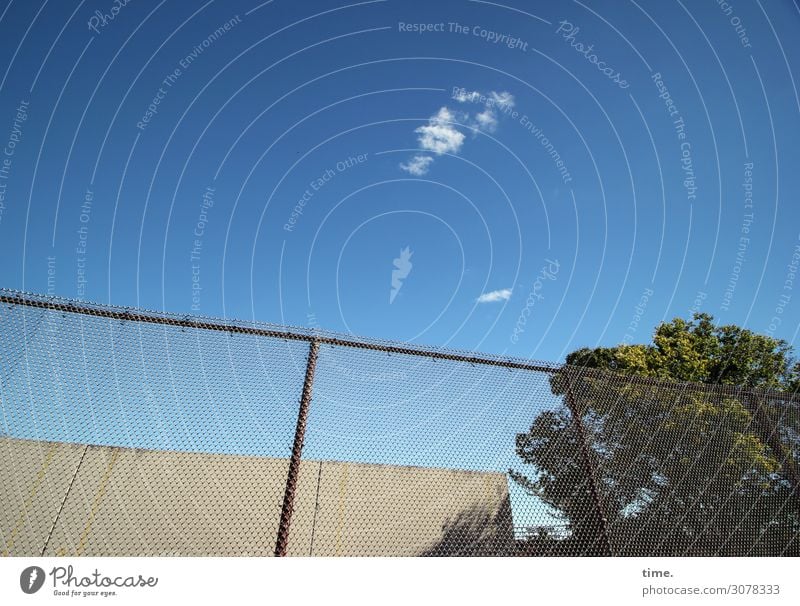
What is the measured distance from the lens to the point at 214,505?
30.6 ft

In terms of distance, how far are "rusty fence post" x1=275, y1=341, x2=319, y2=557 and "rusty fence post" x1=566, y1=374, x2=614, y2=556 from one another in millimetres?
3404

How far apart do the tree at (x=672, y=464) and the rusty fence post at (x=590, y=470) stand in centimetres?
10

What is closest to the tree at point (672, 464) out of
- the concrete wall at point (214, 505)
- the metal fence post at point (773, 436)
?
the metal fence post at point (773, 436)

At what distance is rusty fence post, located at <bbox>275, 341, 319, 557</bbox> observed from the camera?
142 inches

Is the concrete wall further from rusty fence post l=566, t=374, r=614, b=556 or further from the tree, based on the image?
rusty fence post l=566, t=374, r=614, b=556

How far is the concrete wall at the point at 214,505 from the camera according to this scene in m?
A: 7.88

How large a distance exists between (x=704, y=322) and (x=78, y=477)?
24.2 meters

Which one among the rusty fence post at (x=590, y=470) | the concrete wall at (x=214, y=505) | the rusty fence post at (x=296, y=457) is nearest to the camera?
the rusty fence post at (x=296, y=457)

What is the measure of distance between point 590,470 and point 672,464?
7.53 feet

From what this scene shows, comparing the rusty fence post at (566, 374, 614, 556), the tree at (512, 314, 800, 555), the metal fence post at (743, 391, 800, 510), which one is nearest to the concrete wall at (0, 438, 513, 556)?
the tree at (512, 314, 800, 555)

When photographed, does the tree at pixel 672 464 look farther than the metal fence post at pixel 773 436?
No

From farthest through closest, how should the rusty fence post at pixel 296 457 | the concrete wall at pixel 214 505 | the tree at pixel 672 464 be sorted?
the concrete wall at pixel 214 505 < the tree at pixel 672 464 < the rusty fence post at pixel 296 457

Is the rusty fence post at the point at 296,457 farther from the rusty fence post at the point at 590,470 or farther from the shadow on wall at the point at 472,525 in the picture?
the shadow on wall at the point at 472,525
